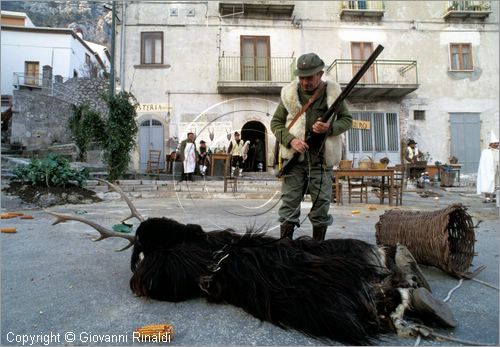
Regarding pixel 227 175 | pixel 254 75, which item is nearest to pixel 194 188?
pixel 227 175

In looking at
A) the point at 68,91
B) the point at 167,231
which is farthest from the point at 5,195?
the point at 68,91

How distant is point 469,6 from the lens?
51.4 ft

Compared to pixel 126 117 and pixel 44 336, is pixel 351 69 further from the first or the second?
pixel 44 336

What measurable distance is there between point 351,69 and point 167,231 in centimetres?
1475

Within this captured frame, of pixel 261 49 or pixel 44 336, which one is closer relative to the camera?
pixel 44 336

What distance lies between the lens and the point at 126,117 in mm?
9695

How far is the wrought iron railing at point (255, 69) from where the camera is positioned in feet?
47.0

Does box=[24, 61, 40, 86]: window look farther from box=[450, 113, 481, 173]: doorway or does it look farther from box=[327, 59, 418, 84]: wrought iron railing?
box=[450, 113, 481, 173]: doorway

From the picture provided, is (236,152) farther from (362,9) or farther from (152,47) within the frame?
(362,9)

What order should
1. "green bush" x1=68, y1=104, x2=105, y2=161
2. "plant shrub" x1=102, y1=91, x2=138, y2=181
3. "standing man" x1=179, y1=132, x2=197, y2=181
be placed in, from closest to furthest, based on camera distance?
"standing man" x1=179, y1=132, x2=197, y2=181
"plant shrub" x1=102, y1=91, x2=138, y2=181
"green bush" x1=68, y1=104, x2=105, y2=161

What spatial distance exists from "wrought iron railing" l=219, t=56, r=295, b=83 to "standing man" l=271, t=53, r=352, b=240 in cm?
1150

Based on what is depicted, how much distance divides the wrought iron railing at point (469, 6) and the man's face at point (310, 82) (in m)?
16.3

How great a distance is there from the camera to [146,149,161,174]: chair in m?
13.8

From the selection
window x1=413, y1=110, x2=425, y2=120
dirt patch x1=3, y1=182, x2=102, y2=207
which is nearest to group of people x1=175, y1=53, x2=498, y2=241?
dirt patch x1=3, y1=182, x2=102, y2=207
